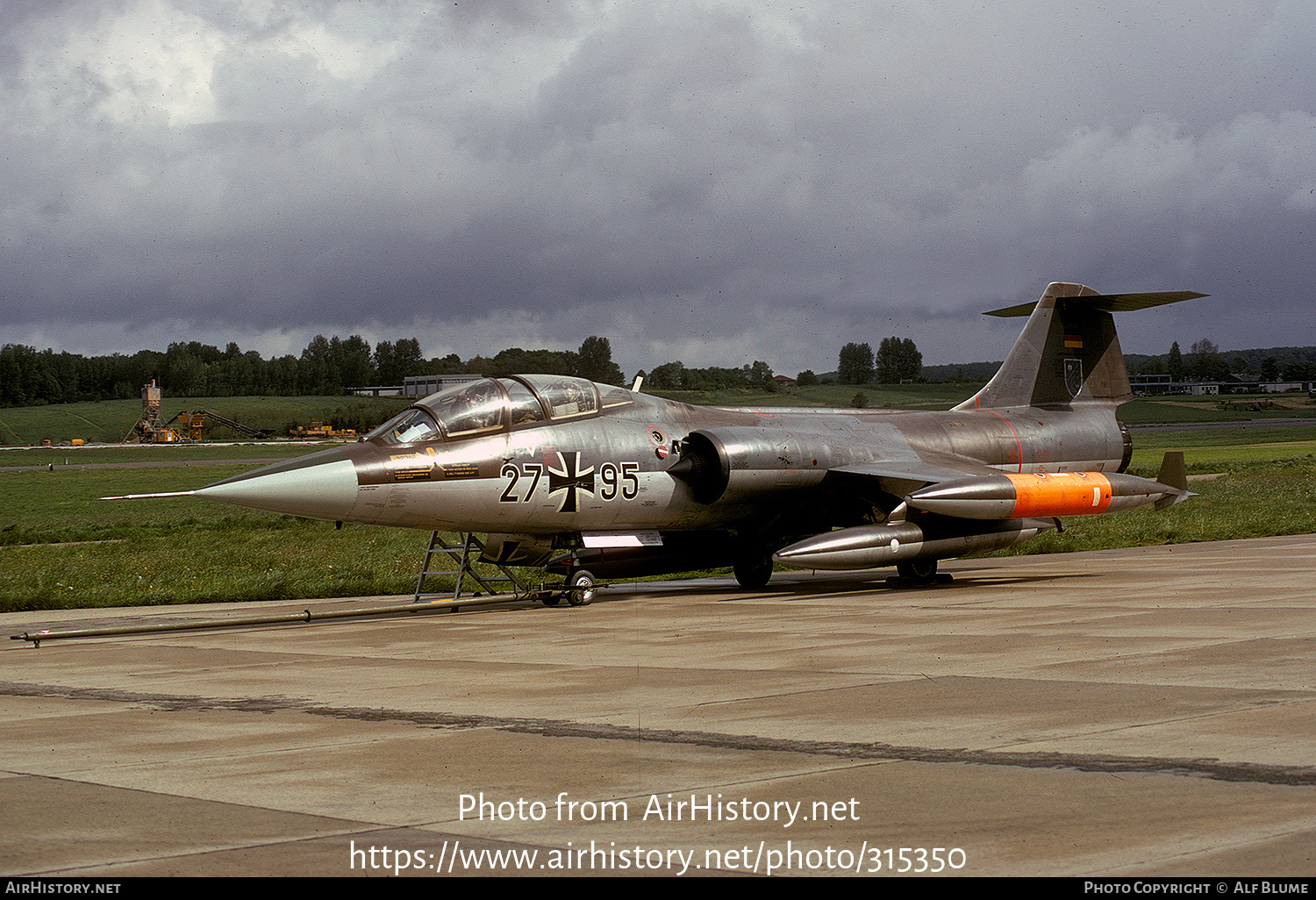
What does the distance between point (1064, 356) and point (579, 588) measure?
423 inches

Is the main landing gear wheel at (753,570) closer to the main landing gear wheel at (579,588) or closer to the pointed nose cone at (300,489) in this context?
the main landing gear wheel at (579,588)

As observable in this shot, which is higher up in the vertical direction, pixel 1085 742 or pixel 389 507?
pixel 389 507

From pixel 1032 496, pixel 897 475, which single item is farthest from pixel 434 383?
pixel 1032 496

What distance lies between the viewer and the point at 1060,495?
16.1 metres

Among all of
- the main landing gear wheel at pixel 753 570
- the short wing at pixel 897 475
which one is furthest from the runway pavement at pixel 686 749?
the main landing gear wheel at pixel 753 570

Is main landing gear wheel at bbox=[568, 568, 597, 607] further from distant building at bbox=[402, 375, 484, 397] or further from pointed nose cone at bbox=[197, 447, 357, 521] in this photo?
pointed nose cone at bbox=[197, 447, 357, 521]

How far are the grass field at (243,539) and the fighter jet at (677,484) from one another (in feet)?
14.0

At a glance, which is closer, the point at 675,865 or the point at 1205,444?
the point at 675,865

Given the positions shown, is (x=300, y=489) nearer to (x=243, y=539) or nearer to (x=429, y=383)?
(x=429, y=383)

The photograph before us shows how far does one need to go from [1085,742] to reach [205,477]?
57.6m

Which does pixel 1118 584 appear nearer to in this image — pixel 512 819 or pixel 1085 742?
pixel 1085 742

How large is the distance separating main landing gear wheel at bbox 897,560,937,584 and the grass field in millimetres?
6842

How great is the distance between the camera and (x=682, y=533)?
53.9 feet
